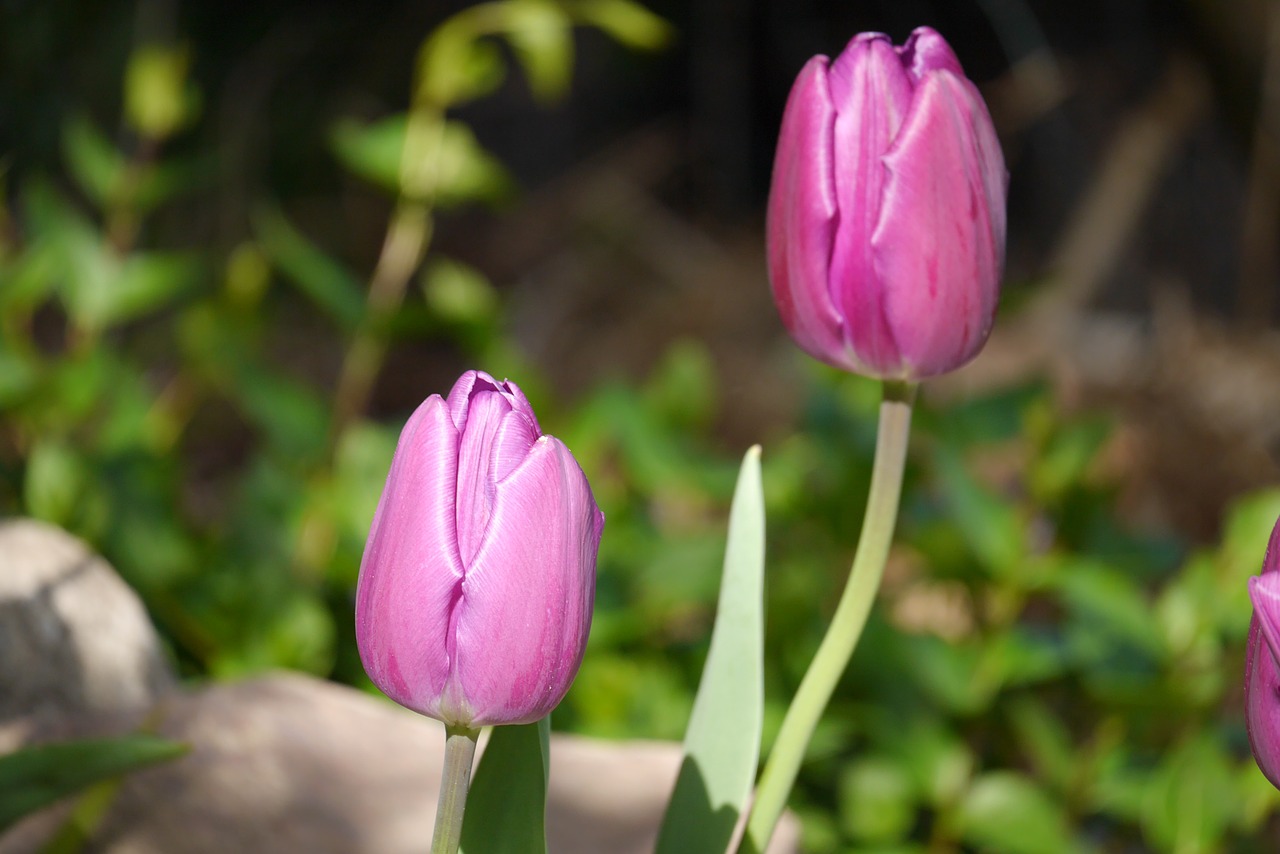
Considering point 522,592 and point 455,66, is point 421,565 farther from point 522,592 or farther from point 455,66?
point 455,66

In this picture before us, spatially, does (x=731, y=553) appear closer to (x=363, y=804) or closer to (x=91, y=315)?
(x=363, y=804)

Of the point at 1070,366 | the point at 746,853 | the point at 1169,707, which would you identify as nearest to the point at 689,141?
the point at 1070,366

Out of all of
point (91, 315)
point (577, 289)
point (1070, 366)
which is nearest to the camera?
point (91, 315)

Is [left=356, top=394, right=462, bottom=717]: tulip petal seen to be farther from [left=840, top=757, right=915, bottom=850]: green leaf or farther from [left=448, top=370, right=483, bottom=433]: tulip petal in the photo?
[left=840, top=757, right=915, bottom=850]: green leaf

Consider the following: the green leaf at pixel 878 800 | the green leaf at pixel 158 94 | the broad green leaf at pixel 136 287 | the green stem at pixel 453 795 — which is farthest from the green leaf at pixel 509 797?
the green leaf at pixel 158 94

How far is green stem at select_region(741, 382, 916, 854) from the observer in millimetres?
446

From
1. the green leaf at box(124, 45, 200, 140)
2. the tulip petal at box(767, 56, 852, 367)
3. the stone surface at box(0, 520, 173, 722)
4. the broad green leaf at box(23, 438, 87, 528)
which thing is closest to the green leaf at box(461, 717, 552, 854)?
the tulip petal at box(767, 56, 852, 367)

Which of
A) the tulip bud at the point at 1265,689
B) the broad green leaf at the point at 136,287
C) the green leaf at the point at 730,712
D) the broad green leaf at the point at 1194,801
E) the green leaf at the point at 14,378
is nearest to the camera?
the tulip bud at the point at 1265,689

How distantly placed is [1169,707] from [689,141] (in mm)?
2227

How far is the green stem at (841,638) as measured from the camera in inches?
17.6

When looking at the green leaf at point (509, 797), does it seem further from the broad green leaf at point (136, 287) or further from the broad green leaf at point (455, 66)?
the broad green leaf at point (136, 287)

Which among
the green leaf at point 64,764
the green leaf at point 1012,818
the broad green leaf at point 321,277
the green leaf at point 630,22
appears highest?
the green leaf at point 630,22

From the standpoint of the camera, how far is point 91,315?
1210mm

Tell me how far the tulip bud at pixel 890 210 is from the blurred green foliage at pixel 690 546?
53cm
